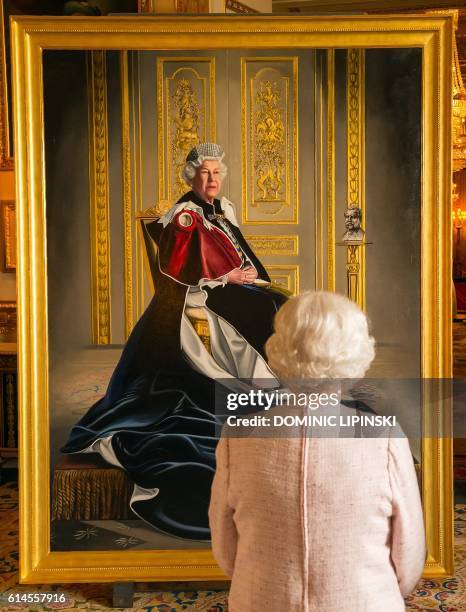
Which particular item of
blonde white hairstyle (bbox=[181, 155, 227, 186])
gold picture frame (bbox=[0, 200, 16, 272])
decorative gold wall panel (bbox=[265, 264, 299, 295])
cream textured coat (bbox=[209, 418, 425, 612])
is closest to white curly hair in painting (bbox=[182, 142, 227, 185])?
blonde white hairstyle (bbox=[181, 155, 227, 186])

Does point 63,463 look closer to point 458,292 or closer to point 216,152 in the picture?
point 216,152

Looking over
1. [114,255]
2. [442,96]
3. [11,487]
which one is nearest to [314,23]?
[442,96]

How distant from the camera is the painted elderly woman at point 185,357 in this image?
10.9ft

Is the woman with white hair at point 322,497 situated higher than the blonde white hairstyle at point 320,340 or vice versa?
the blonde white hairstyle at point 320,340

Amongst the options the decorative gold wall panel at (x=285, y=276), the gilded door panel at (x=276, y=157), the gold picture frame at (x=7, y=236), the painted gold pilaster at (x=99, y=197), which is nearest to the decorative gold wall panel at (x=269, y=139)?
the gilded door panel at (x=276, y=157)

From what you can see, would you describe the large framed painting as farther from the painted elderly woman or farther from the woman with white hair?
the woman with white hair

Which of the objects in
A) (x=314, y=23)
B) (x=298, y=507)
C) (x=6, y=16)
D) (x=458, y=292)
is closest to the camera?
(x=298, y=507)

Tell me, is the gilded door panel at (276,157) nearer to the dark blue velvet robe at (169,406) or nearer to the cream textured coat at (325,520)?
the dark blue velvet robe at (169,406)

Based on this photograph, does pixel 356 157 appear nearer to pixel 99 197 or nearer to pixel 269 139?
pixel 269 139

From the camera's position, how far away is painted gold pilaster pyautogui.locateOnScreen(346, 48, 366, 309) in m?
3.24

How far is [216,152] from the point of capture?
328 centimetres

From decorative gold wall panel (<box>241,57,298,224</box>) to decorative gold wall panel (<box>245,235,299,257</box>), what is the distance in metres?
0.08

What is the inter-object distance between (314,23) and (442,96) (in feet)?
2.17

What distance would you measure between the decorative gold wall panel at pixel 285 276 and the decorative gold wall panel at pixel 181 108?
0.63 m
